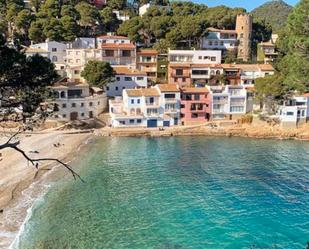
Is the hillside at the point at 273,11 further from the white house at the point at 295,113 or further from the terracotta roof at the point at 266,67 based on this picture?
the white house at the point at 295,113

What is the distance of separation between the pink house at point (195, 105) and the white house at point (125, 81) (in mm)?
8704

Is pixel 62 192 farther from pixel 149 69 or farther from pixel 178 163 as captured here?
pixel 149 69

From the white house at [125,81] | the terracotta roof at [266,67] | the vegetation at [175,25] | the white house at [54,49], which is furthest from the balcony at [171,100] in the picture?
the white house at [54,49]

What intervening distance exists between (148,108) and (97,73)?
9439mm

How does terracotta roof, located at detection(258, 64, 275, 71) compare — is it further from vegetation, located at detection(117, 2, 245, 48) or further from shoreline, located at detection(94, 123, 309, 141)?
vegetation, located at detection(117, 2, 245, 48)

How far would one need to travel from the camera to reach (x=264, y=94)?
56.0 m

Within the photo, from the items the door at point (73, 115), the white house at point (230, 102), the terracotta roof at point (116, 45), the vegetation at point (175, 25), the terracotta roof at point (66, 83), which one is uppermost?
the vegetation at point (175, 25)

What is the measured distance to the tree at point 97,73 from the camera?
2296 inches

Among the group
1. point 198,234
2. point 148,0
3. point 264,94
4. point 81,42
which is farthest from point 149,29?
point 198,234

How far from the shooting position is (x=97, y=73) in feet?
192

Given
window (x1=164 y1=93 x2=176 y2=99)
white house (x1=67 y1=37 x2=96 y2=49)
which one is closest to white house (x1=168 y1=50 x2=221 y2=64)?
window (x1=164 y1=93 x2=176 y2=99)

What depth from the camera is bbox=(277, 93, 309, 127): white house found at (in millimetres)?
53875

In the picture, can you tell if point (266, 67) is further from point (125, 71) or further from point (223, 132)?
point (125, 71)

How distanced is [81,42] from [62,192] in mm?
52036
